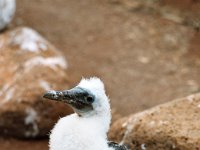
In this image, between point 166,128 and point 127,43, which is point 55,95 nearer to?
point 166,128

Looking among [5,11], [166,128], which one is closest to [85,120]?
[166,128]

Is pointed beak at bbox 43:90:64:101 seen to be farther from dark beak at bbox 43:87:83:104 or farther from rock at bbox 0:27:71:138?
rock at bbox 0:27:71:138

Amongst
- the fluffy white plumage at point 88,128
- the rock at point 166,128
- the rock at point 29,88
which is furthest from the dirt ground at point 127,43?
the fluffy white plumage at point 88,128

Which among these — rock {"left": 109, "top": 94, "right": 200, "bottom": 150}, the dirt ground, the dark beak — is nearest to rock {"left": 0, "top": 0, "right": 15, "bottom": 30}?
the dirt ground

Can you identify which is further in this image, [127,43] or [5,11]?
[127,43]

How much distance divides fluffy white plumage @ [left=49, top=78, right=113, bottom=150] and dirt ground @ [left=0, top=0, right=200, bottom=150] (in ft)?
9.00

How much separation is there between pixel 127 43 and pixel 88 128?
4192mm

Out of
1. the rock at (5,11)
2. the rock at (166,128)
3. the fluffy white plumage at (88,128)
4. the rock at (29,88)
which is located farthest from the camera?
the rock at (5,11)

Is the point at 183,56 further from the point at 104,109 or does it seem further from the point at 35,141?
the point at 104,109

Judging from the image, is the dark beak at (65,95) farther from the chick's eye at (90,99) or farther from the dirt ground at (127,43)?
the dirt ground at (127,43)

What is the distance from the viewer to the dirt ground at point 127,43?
20.9 ft

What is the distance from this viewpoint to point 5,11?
251 inches

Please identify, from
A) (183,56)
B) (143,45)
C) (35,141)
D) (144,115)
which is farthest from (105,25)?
(144,115)

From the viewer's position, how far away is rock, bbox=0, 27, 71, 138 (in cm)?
526
